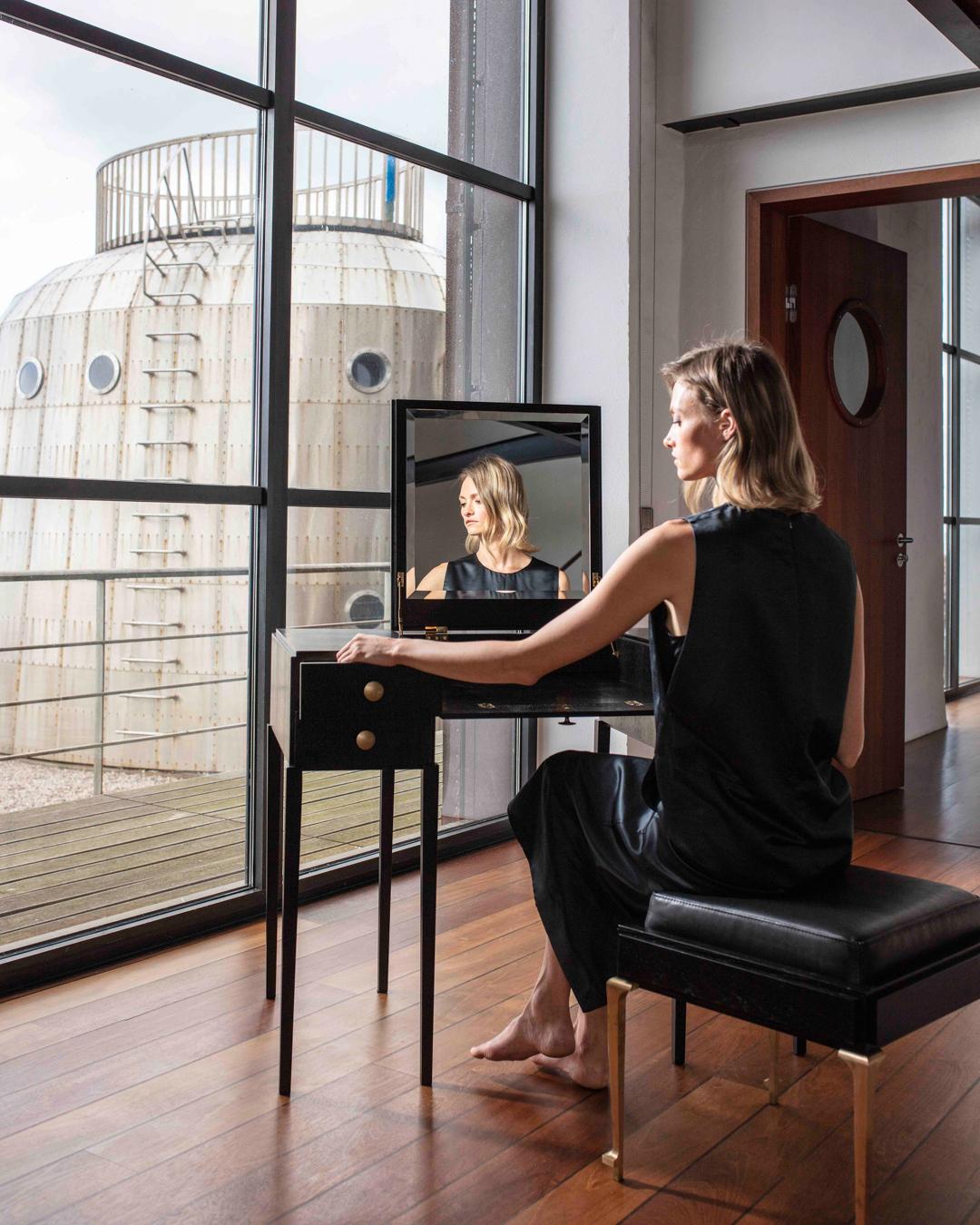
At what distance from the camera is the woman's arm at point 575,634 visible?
193 cm

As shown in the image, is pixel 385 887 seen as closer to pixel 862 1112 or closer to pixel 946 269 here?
pixel 862 1112

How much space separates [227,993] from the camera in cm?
277

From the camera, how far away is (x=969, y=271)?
7.50 meters

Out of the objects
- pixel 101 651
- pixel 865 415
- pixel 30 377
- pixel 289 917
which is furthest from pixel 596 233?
pixel 289 917

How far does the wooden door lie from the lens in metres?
4.44

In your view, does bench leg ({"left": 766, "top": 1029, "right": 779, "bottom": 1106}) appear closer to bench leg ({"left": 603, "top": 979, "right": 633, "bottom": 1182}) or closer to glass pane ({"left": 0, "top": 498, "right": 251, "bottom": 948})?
bench leg ({"left": 603, "top": 979, "right": 633, "bottom": 1182})

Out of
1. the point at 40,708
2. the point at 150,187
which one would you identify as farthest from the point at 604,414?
the point at 40,708

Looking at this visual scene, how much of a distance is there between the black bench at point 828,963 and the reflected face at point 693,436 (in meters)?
0.72

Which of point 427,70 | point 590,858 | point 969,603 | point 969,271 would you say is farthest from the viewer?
point 969,603

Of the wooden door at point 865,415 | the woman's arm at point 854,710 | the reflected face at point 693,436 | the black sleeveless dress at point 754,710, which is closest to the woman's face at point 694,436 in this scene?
the reflected face at point 693,436

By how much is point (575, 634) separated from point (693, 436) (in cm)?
40

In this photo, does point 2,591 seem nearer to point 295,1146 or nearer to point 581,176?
point 295,1146

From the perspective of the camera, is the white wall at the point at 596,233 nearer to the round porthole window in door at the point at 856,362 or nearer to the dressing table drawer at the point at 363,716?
the round porthole window in door at the point at 856,362

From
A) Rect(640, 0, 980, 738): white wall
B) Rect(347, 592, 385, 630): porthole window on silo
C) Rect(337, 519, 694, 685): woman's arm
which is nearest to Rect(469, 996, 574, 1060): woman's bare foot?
Rect(337, 519, 694, 685): woman's arm
